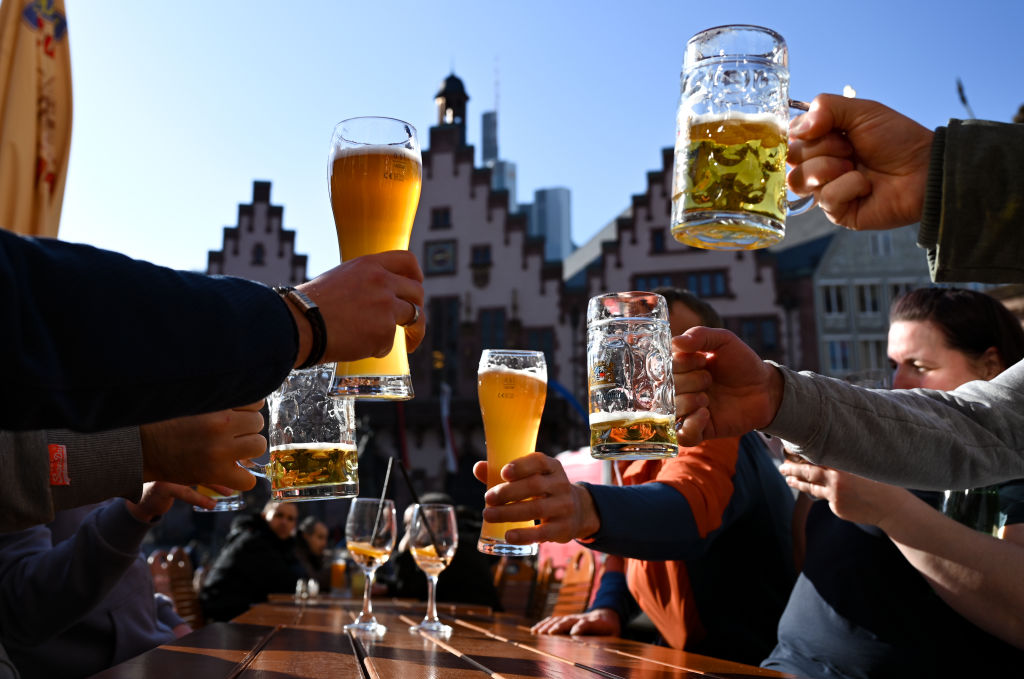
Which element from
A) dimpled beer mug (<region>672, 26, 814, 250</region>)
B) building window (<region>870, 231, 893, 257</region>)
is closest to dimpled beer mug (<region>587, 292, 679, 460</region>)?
dimpled beer mug (<region>672, 26, 814, 250</region>)

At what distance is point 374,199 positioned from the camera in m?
1.37

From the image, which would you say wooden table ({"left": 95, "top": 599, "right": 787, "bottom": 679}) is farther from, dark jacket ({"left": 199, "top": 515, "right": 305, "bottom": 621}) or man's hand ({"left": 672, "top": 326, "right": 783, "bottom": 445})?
dark jacket ({"left": 199, "top": 515, "right": 305, "bottom": 621})

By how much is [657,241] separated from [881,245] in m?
6.75

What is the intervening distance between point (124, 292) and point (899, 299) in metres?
2.34

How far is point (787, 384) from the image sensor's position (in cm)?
140

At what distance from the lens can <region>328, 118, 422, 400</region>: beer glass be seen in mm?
1342

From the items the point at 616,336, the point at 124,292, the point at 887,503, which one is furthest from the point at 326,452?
the point at 887,503

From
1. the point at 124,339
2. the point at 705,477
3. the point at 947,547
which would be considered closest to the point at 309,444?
the point at 124,339

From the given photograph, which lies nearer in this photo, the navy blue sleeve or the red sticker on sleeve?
the navy blue sleeve

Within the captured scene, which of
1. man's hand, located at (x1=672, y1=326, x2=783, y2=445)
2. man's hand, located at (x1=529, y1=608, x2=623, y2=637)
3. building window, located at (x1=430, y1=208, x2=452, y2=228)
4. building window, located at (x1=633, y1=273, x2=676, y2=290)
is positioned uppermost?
building window, located at (x1=430, y1=208, x2=452, y2=228)

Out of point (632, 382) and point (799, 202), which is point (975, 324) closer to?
point (799, 202)

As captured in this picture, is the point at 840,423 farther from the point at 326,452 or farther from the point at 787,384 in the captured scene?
the point at 326,452

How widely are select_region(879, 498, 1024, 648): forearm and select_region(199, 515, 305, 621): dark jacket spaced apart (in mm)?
4037

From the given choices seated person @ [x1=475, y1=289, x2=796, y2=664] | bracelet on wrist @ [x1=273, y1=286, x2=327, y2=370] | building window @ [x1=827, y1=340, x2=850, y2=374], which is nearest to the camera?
bracelet on wrist @ [x1=273, y1=286, x2=327, y2=370]
